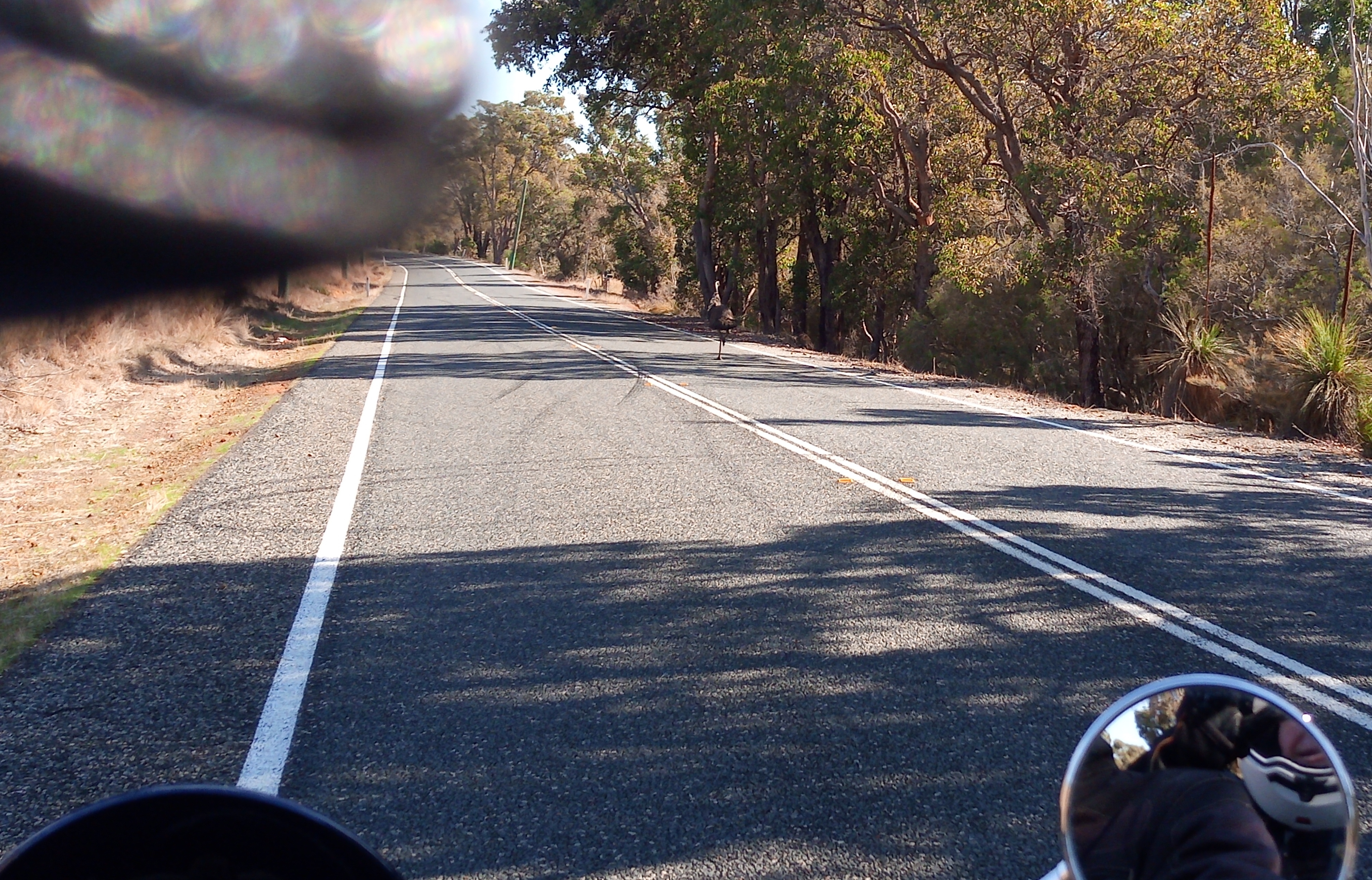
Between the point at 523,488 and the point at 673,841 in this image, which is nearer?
the point at 673,841

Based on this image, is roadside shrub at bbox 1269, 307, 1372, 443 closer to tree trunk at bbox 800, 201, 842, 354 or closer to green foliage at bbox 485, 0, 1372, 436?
green foliage at bbox 485, 0, 1372, 436

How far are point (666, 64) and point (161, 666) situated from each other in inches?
1184

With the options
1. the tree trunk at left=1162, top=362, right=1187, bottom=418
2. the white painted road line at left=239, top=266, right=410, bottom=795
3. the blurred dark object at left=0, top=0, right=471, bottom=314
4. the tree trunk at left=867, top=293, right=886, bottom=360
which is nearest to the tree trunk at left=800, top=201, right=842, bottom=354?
the tree trunk at left=867, top=293, right=886, bottom=360

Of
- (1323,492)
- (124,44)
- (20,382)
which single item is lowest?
(20,382)

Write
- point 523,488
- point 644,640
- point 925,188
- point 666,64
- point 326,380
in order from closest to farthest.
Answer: point 644,640 < point 523,488 < point 326,380 < point 925,188 < point 666,64

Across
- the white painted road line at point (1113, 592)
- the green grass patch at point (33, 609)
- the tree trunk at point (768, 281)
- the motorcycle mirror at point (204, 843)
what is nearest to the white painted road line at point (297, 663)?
the green grass patch at point (33, 609)

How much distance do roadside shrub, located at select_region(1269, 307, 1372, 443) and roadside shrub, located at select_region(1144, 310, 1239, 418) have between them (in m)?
1.37

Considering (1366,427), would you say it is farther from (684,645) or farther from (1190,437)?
(684,645)

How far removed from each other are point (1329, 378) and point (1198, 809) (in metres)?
13.4

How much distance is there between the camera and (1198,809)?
4.89 ft

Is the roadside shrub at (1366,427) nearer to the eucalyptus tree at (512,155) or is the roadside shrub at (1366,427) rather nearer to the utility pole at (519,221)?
the eucalyptus tree at (512,155)

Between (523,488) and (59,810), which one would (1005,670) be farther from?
(523,488)

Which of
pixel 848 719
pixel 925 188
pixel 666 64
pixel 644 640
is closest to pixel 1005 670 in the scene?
pixel 848 719

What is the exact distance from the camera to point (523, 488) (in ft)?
28.9
